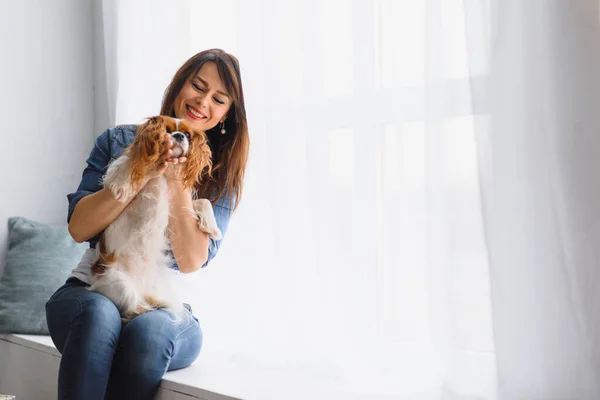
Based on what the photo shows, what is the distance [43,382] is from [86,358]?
2.62 ft

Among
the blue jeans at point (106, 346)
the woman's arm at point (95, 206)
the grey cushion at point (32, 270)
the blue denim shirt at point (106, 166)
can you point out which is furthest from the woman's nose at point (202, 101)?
the grey cushion at point (32, 270)

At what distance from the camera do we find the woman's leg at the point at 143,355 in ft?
6.15

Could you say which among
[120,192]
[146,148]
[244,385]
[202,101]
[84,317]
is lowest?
[244,385]

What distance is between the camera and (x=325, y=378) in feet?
6.75

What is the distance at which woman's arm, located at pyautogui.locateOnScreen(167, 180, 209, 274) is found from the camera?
1944 mm

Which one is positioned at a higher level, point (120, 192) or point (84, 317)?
point (120, 192)

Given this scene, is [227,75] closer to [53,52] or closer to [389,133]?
[389,133]

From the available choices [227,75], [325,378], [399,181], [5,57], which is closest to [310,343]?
[325,378]

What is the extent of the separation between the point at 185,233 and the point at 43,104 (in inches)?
56.0

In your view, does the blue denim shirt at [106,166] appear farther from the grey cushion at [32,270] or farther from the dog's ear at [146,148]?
the grey cushion at [32,270]

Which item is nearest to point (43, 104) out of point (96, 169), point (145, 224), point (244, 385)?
point (96, 169)

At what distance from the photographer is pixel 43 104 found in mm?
3059

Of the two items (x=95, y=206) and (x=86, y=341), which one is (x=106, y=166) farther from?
(x=86, y=341)

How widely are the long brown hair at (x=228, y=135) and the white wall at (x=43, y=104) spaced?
1081 mm
